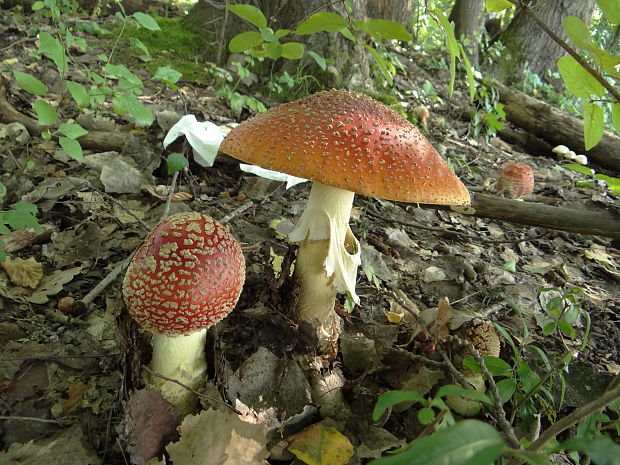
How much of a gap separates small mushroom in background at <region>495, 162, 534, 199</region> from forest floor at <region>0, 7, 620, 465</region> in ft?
2.92

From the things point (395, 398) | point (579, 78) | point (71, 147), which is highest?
point (579, 78)

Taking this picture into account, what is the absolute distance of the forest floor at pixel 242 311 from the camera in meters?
1.95

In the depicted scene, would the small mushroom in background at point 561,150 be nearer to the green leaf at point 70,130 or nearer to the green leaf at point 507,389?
the green leaf at point 507,389

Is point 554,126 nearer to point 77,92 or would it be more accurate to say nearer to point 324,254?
point 324,254

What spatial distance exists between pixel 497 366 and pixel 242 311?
1.48 m

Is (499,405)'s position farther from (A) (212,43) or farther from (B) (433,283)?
(A) (212,43)

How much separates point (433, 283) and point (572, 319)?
1258 millimetres

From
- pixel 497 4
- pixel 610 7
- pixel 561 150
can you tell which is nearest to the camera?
pixel 610 7

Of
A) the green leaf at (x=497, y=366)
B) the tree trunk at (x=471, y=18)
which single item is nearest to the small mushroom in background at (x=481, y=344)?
the green leaf at (x=497, y=366)

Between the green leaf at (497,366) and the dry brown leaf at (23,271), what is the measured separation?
8.78ft

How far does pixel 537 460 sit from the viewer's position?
0.81 meters

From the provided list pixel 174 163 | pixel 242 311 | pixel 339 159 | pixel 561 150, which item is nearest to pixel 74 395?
pixel 242 311

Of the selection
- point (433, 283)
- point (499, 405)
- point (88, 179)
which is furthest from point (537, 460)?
point (88, 179)

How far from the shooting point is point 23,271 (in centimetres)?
256
